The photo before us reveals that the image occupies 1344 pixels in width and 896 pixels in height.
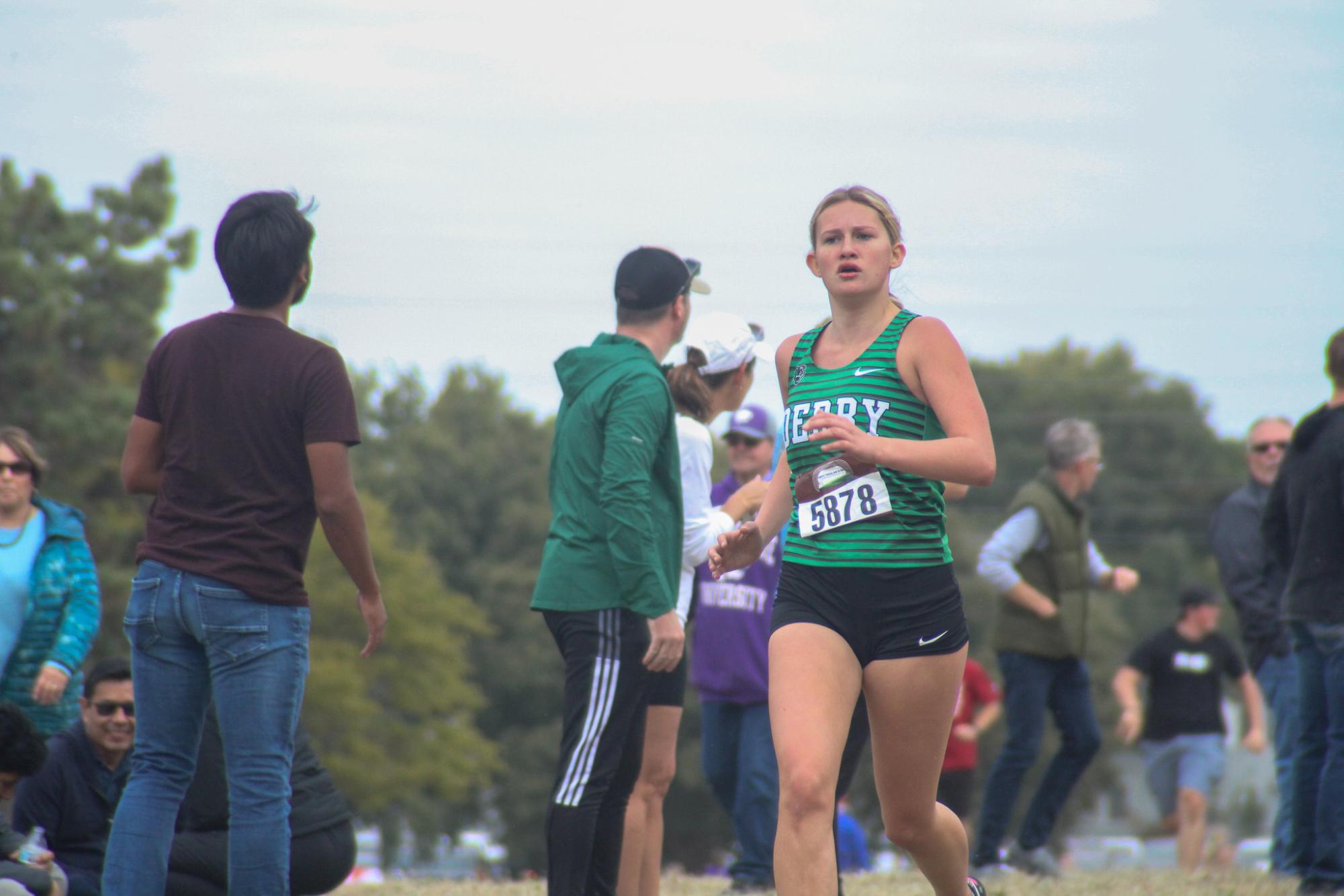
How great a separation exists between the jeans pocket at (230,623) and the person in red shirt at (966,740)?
6551 millimetres

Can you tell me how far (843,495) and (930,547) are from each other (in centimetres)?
30

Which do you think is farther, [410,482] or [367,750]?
[410,482]

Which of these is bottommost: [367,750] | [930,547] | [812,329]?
[367,750]

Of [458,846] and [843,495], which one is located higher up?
[843,495]

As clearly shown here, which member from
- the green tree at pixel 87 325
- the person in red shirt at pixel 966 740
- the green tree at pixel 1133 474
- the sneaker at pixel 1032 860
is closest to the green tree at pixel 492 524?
the green tree at pixel 1133 474

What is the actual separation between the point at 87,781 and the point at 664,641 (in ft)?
8.74

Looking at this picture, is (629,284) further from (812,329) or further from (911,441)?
(911,441)

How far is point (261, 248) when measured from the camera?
4812 mm

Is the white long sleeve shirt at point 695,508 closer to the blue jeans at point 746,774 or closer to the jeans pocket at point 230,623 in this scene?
the blue jeans at point 746,774

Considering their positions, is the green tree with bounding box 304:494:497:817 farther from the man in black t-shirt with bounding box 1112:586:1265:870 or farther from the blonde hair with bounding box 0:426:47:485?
the blonde hair with bounding box 0:426:47:485

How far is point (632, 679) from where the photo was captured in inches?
210

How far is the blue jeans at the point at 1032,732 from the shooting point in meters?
8.33

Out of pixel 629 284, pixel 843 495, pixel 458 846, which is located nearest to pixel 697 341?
pixel 629 284

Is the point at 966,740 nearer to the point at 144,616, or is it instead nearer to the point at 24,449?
the point at 24,449
